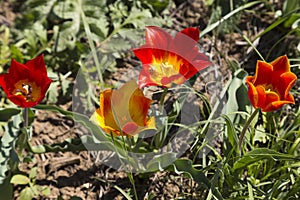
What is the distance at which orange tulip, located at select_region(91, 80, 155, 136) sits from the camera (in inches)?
74.4

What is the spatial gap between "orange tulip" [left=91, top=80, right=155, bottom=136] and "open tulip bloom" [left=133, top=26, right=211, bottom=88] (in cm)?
9

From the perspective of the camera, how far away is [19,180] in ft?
7.09

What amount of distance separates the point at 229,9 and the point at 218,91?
0.47 m

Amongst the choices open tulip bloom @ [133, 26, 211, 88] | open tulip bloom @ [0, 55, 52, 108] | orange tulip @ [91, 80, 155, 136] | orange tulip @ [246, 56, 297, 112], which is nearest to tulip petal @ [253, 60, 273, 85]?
orange tulip @ [246, 56, 297, 112]

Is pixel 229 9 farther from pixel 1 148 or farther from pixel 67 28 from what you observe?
pixel 1 148

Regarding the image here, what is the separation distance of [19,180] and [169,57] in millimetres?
786

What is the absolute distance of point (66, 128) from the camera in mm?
2434

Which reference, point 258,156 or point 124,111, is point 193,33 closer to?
point 124,111

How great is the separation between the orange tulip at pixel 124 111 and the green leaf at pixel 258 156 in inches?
13.0

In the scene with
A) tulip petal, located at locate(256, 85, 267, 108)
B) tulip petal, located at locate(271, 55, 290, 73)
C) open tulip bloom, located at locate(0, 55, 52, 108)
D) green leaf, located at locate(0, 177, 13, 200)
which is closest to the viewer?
tulip petal, located at locate(256, 85, 267, 108)

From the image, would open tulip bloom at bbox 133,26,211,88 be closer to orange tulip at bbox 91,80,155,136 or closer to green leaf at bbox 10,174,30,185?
orange tulip at bbox 91,80,155,136

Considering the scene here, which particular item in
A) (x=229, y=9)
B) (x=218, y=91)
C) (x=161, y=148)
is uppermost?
(x=229, y=9)

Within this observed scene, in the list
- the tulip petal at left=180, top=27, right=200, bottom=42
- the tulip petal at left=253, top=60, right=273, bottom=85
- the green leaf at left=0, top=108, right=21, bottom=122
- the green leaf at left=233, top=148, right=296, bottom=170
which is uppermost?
the tulip petal at left=180, top=27, right=200, bottom=42

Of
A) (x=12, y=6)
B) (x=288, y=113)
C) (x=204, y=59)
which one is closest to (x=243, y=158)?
(x=204, y=59)
